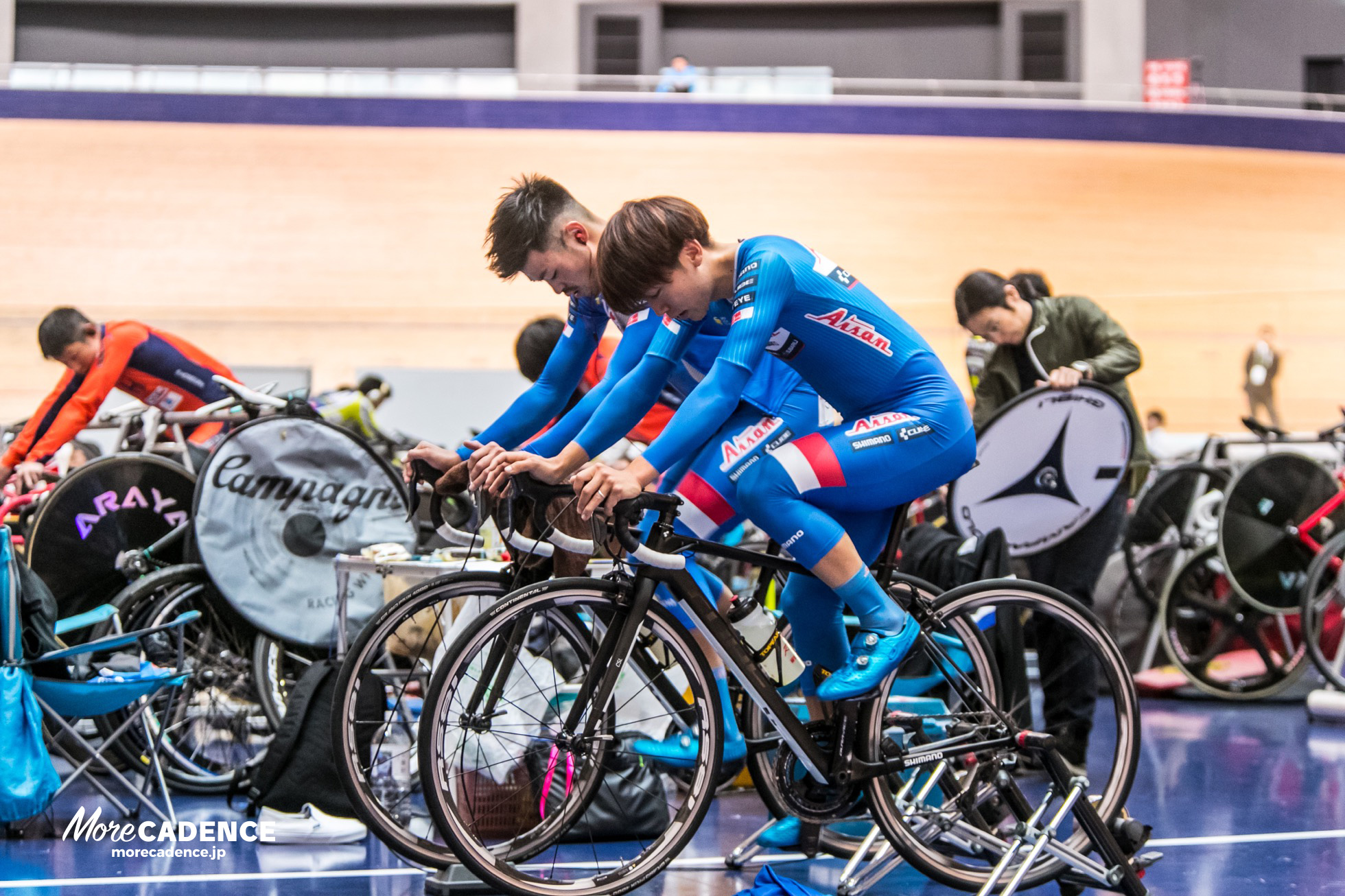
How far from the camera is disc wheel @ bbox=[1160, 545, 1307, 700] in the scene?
5.22 m

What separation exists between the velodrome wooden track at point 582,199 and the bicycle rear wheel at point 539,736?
950cm

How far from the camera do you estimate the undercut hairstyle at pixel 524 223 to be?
277 cm

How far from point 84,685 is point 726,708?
1683mm

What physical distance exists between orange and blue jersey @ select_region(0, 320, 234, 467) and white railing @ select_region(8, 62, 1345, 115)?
35.5 feet

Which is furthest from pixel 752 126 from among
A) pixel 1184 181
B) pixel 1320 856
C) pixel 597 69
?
pixel 1320 856

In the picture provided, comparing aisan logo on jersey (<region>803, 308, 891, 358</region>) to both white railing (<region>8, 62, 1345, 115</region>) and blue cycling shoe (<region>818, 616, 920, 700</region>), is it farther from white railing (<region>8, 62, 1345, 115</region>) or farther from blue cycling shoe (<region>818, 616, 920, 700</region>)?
white railing (<region>8, 62, 1345, 115</region>)

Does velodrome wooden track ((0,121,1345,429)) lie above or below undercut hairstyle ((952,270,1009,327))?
above

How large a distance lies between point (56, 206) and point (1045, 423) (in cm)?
1313

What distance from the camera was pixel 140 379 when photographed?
458 centimetres

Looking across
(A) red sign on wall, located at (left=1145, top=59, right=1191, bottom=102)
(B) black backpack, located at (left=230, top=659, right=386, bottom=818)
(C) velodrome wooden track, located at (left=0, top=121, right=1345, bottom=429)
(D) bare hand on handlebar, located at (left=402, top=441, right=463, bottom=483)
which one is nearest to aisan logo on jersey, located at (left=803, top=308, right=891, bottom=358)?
(D) bare hand on handlebar, located at (left=402, top=441, right=463, bottom=483)

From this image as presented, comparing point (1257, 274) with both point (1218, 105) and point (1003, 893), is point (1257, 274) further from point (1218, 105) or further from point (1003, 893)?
point (1003, 893)

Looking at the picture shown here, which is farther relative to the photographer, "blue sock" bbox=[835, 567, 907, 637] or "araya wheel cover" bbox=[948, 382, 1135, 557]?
"araya wheel cover" bbox=[948, 382, 1135, 557]

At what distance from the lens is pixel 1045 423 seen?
141 inches

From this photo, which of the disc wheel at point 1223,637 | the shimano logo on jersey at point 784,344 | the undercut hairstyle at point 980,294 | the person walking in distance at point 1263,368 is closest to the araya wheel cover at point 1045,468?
the undercut hairstyle at point 980,294
